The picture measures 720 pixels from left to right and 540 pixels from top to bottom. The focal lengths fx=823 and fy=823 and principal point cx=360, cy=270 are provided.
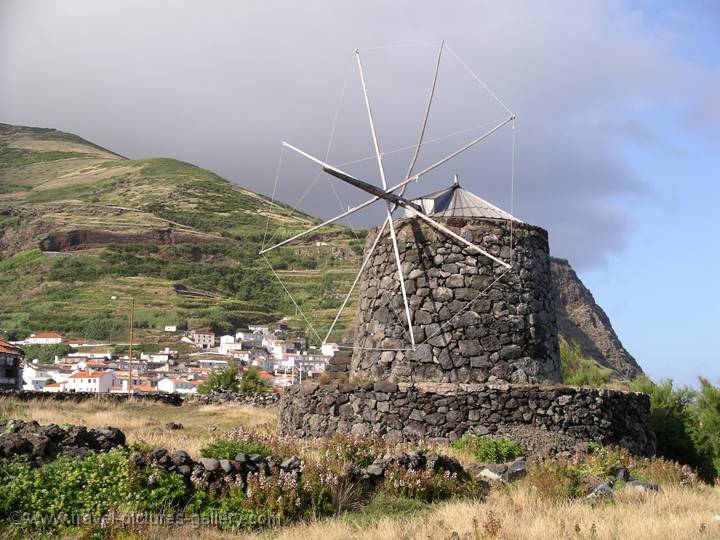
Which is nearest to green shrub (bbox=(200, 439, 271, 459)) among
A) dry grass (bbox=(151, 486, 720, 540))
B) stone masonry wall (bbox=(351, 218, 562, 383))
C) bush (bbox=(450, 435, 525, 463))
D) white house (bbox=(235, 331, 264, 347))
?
dry grass (bbox=(151, 486, 720, 540))

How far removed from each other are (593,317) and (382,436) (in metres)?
93.7

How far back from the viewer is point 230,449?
9188 millimetres

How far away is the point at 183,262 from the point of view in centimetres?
11175

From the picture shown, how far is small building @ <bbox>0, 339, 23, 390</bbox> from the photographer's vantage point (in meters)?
44.9

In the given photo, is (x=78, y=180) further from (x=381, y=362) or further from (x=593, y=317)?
(x=381, y=362)

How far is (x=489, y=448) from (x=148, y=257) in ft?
331

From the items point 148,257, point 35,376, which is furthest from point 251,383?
point 148,257

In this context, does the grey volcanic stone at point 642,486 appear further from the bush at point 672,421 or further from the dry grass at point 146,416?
the bush at point 672,421

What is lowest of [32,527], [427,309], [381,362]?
[32,527]

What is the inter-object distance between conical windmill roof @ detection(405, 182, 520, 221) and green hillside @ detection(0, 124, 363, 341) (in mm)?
61509

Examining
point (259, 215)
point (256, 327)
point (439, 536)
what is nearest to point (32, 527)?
point (439, 536)

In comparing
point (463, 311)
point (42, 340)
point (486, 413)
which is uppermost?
point (42, 340)

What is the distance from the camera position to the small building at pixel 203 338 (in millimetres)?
86375

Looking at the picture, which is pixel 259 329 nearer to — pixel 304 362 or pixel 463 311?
pixel 304 362
